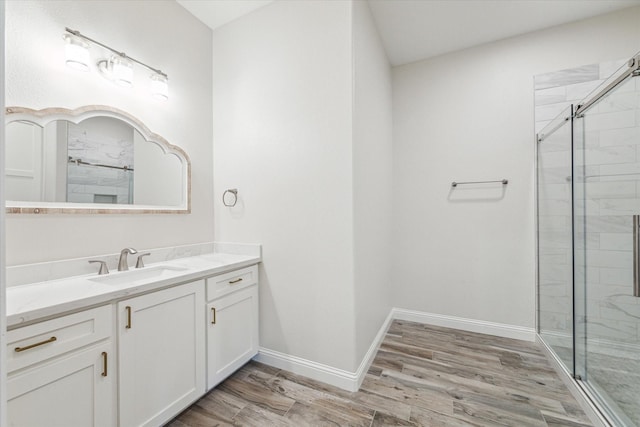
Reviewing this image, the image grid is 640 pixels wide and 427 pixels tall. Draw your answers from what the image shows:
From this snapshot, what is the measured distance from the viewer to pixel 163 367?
1389 mm

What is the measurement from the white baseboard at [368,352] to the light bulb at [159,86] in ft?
6.54

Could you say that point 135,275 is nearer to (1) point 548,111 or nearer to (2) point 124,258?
(2) point 124,258

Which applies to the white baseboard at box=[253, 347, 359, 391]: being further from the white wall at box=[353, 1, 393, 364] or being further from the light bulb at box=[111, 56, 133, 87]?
the light bulb at box=[111, 56, 133, 87]

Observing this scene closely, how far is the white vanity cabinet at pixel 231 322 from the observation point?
65.3 inches

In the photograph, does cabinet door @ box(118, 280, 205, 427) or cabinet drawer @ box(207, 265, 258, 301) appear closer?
cabinet door @ box(118, 280, 205, 427)

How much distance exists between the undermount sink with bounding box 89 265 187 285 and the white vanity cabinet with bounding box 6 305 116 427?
15.1 inches

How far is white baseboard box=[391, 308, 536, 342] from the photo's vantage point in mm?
2391

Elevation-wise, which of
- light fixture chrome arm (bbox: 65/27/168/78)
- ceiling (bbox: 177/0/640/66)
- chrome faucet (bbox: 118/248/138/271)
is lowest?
chrome faucet (bbox: 118/248/138/271)

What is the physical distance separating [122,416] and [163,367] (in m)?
0.23

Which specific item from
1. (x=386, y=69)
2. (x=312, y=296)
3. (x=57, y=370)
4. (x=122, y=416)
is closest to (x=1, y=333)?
(x=57, y=370)

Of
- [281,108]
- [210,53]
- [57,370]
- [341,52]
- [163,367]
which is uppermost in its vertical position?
[210,53]

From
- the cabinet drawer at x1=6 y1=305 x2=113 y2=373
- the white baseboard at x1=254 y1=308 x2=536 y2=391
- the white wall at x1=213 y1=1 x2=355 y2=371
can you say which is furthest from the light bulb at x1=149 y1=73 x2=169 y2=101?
the white baseboard at x1=254 y1=308 x2=536 y2=391

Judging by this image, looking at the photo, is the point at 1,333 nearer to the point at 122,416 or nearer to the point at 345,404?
the point at 122,416

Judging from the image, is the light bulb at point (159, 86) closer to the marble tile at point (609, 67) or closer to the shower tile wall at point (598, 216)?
the shower tile wall at point (598, 216)
